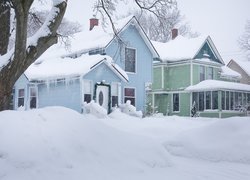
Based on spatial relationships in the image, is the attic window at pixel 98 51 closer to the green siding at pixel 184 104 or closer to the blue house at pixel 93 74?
the blue house at pixel 93 74

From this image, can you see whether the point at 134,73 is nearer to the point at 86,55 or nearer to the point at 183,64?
the point at 86,55

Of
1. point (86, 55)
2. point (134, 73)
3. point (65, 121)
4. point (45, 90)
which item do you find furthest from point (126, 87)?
point (65, 121)

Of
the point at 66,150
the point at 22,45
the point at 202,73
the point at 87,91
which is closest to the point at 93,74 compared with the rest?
the point at 87,91

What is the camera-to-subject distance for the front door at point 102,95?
23.6 m

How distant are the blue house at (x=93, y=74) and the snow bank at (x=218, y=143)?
36.9 feet

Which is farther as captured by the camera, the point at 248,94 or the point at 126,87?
the point at 248,94

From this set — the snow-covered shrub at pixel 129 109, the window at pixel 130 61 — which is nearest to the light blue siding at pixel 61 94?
the snow-covered shrub at pixel 129 109

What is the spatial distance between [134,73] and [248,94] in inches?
601

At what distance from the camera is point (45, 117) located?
22.2 feet

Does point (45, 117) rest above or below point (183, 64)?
below

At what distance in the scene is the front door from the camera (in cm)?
2364

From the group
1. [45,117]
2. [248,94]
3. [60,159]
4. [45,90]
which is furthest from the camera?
[248,94]

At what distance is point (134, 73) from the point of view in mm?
27438

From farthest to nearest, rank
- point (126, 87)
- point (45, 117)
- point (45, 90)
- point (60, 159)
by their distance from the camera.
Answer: point (126, 87), point (45, 90), point (45, 117), point (60, 159)
